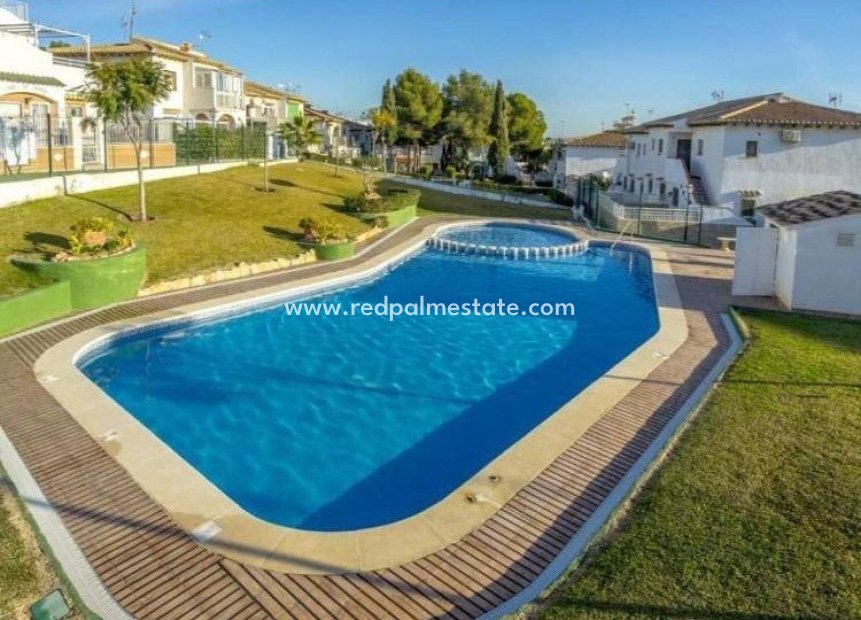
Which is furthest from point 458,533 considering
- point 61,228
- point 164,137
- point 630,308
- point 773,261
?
point 164,137

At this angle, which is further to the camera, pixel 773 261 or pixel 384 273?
pixel 384 273

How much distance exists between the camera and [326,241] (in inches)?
1051

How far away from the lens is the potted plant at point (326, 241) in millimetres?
26234

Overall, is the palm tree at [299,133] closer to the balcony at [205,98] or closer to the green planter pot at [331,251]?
the balcony at [205,98]

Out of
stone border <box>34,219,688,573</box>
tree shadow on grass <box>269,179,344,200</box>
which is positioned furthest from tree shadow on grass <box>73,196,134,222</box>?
tree shadow on grass <box>269,179,344,200</box>

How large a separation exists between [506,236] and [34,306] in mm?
24553

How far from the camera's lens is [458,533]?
8242 millimetres

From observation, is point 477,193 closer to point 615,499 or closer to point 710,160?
point 710,160

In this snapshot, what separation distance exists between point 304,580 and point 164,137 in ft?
109

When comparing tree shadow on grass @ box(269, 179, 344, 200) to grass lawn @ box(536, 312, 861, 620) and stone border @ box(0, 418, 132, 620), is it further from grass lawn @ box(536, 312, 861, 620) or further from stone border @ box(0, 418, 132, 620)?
stone border @ box(0, 418, 132, 620)

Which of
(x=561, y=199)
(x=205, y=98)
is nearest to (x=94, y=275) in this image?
(x=205, y=98)

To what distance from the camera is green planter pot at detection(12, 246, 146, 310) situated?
59.1ft

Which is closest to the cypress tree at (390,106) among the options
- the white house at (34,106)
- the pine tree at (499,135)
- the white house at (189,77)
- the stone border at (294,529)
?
the pine tree at (499,135)

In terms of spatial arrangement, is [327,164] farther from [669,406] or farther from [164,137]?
[669,406]
